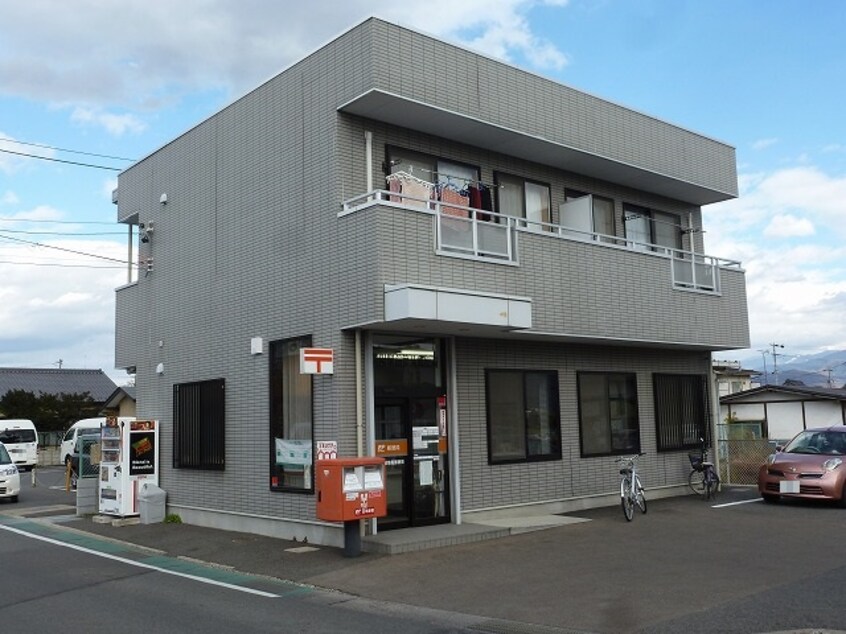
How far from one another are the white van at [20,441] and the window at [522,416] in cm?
2785

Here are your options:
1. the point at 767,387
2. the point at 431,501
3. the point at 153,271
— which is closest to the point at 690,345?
the point at 431,501

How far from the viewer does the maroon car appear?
15.4 metres

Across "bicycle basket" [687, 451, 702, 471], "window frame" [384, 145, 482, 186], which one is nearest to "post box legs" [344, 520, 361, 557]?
"window frame" [384, 145, 482, 186]

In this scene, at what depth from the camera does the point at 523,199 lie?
16.1 metres

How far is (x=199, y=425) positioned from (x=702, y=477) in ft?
34.8

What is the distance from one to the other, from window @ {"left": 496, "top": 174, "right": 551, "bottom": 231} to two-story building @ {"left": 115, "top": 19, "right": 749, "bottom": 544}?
0.17 feet

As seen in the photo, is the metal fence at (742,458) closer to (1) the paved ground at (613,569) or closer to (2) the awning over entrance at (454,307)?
(1) the paved ground at (613,569)

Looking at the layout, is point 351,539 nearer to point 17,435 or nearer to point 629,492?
point 629,492

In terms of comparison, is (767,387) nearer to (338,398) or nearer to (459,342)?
(459,342)

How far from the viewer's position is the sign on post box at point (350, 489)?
1136 centimetres

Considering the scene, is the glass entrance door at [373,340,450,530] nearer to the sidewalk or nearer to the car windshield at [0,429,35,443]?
the sidewalk

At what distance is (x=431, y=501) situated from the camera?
1373 centimetres

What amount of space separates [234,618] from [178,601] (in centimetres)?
123

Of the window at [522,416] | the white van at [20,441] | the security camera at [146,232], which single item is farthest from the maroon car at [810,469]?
the white van at [20,441]
